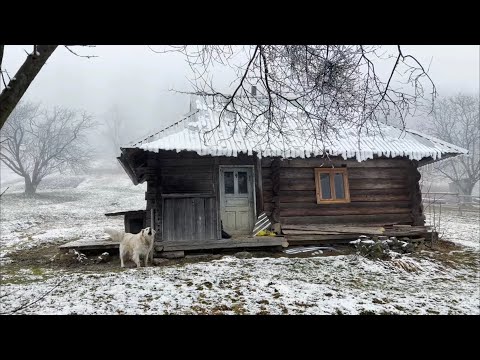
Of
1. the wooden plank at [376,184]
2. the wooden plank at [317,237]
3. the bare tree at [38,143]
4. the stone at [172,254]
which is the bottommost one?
the stone at [172,254]

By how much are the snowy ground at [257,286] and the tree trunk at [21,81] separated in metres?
2.16

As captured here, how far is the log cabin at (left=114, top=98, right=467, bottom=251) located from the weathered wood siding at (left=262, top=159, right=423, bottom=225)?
0.03 meters

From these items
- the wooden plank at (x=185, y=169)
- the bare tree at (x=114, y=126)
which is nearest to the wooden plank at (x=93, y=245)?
the wooden plank at (x=185, y=169)

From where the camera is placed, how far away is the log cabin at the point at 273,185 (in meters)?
8.84

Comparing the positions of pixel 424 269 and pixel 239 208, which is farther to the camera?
pixel 239 208

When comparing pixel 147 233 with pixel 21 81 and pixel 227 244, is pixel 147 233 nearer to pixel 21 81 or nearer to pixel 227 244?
pixel 227 244

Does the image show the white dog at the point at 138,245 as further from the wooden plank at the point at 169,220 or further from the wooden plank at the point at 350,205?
the wooden plank at the point at 350,205

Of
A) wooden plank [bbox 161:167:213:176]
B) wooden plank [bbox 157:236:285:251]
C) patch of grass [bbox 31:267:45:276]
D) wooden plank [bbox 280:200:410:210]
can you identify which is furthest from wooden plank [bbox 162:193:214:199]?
patch of grass [bbox 31:267:45:276]

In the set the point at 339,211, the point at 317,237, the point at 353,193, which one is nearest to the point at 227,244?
the point at 317,237
